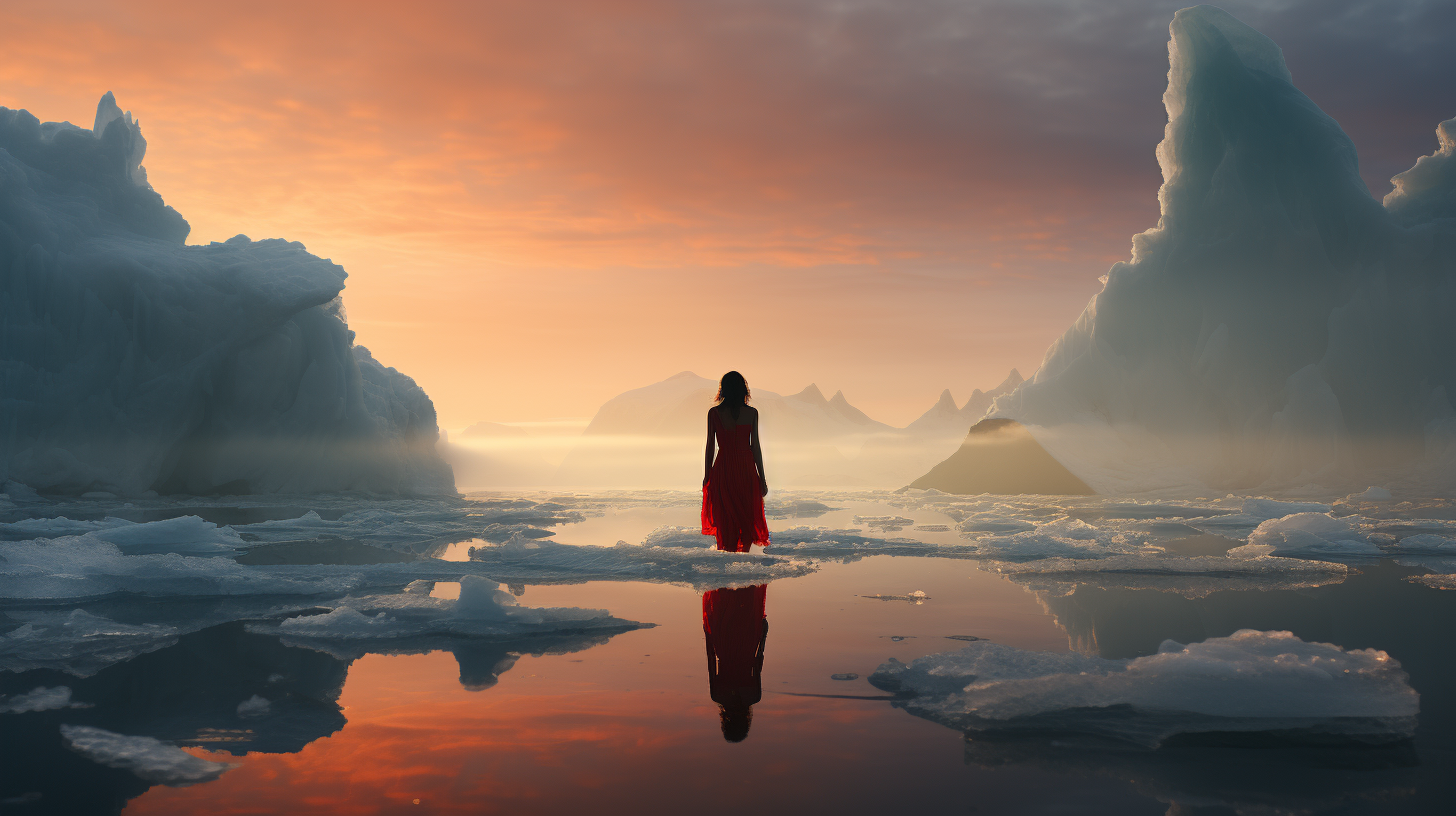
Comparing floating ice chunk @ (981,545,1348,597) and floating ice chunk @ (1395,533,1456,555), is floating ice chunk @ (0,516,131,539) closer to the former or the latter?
floating ice chunk @ (981,545,1348,597)

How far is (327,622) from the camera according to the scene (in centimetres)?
483

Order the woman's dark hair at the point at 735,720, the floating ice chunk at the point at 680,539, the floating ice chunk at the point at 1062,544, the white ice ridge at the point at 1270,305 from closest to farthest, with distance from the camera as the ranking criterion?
the woman's dark hair at the point at 735,720 < the floating ice chunk at the point at 1062,544 < the floating ice chunk at the point at 680,539 < the white ice ridge at the point at 1270,305

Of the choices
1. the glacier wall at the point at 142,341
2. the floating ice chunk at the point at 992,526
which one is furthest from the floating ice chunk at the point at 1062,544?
the glacier wall at the point at 142,341

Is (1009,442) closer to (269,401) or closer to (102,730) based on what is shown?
(269,401)

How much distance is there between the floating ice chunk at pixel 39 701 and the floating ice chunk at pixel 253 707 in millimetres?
615

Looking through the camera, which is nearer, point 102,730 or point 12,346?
point 102,730

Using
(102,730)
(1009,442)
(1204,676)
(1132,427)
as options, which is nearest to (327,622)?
(102,730)

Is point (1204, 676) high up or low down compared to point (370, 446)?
down

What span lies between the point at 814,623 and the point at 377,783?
2.93 meters

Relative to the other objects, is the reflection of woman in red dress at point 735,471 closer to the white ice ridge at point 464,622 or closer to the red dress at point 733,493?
the red dress at point 733,493

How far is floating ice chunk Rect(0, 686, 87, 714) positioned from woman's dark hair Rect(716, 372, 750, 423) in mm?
5145

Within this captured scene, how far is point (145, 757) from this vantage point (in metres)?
2.63

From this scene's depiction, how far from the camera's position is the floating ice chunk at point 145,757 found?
8.17 ft

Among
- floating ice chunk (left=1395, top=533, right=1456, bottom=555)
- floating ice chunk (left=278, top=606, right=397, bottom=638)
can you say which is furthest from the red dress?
floating ice chunk (left=1395, top=533, right=1456, bottom=555)
